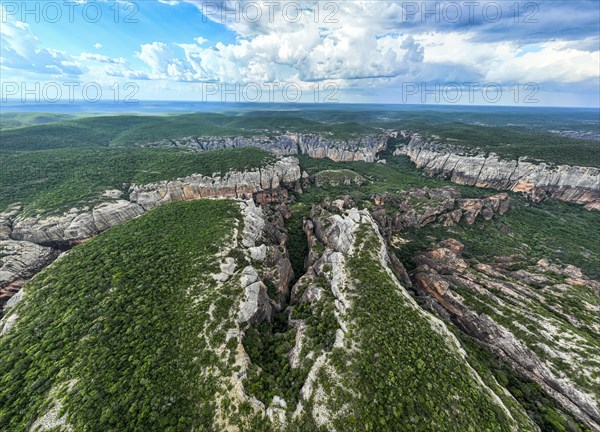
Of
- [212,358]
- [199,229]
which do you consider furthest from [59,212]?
[212,358]

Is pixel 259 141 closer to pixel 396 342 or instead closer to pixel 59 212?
pixel 59 212

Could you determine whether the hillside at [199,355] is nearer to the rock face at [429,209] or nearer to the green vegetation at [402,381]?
the green vegetation at [402,381]

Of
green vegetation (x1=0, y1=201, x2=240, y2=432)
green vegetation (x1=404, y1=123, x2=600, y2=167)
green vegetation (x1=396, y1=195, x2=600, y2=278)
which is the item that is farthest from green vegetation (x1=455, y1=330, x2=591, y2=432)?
green vegetation (x1=404, y1=123, x2=600, y2=167)

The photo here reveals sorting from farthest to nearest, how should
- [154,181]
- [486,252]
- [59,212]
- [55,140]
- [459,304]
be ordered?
[55,140] → [154,181] → [486,252] → [59,212] → [459,304]

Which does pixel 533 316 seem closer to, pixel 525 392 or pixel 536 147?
pixel 525 392

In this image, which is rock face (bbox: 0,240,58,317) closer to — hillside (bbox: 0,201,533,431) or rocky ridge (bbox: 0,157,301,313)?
rocky ridge (bbox: 0,157,301,313)

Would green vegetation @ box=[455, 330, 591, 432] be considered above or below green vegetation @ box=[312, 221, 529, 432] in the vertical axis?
below
